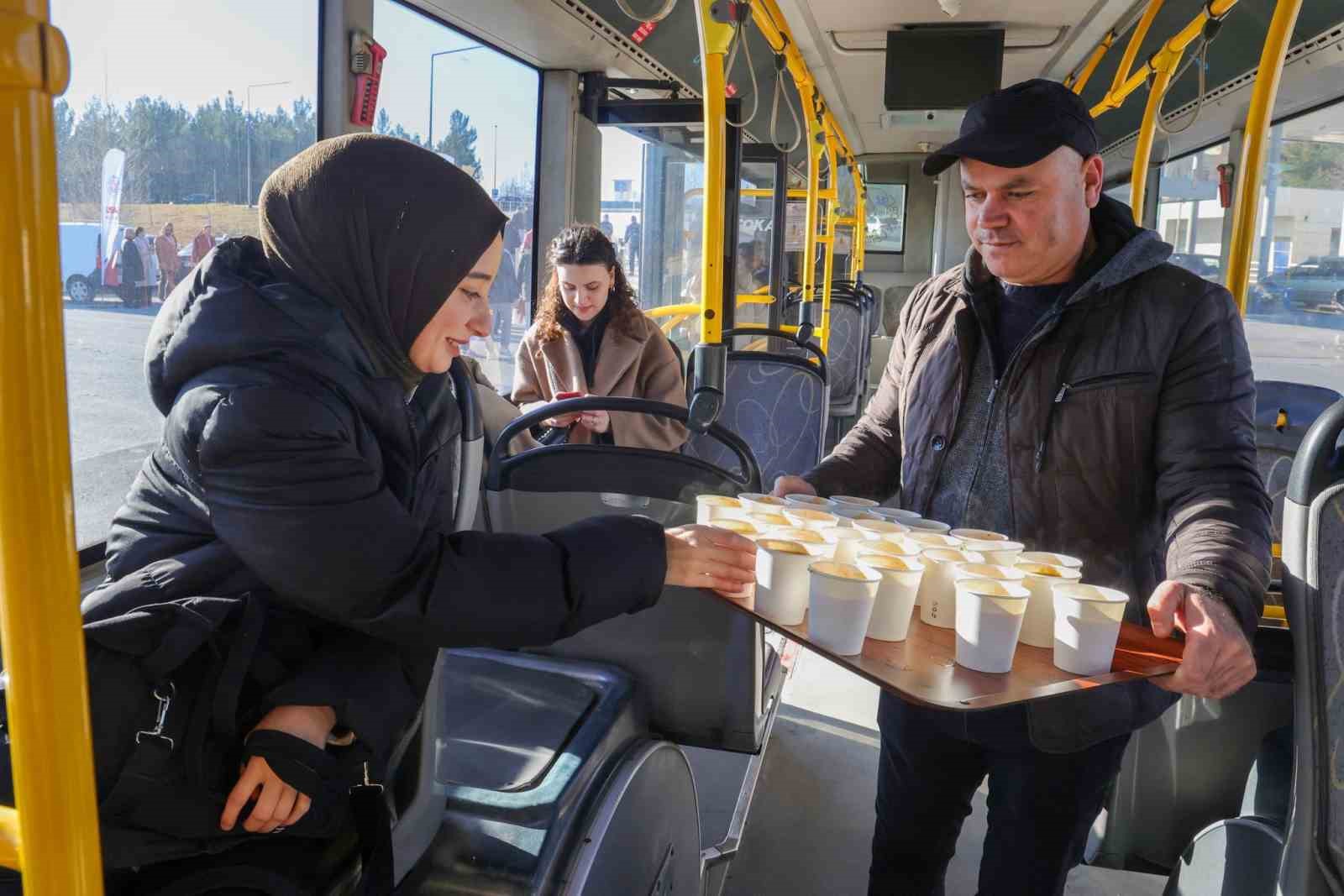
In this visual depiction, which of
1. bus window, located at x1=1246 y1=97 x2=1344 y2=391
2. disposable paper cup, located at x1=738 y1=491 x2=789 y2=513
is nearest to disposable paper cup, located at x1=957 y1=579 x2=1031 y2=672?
disposable paper cup, located at x1=738 y1=491 x2=789 y2=513

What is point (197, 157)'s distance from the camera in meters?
2.49

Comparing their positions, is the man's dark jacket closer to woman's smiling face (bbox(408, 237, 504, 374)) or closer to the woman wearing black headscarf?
the woman wearing black headscarf

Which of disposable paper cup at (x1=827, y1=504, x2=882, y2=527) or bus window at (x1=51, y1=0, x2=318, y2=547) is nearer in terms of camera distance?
disposable paper cup at (x1=827, y1=504, x2=882, y2=527)

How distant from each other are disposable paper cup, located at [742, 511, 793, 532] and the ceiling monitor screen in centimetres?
529

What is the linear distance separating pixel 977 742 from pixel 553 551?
0.86m

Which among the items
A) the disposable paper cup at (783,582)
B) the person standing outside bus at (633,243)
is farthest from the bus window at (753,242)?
the disposable paper cup at (783,582)

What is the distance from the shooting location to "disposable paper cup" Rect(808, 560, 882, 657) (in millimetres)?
1240

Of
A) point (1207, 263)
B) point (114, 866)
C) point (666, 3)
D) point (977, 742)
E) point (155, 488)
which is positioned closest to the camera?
point (114, 866)

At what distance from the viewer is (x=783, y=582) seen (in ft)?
4.46

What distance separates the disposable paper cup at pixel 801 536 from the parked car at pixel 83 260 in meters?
1.72

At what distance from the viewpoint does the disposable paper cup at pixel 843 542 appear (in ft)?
4.72

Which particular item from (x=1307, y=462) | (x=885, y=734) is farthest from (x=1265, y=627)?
(x=885, y=734)

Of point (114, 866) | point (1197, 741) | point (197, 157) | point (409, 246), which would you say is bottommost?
point (1197, 741)

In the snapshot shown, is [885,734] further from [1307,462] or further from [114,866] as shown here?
[114,866]
